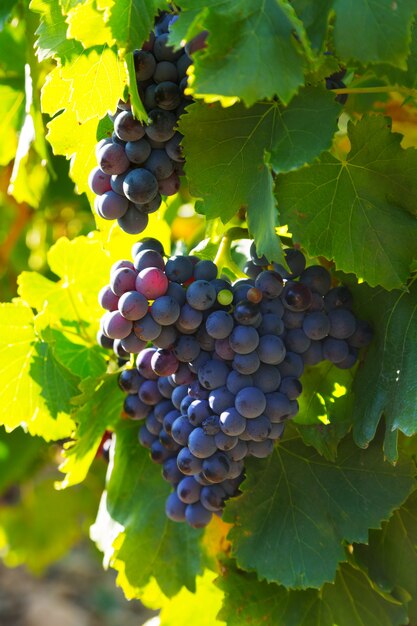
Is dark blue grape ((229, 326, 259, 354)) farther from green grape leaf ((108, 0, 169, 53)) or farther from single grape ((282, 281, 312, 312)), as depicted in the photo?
green grape leaf ((108, 0, 169, 53))

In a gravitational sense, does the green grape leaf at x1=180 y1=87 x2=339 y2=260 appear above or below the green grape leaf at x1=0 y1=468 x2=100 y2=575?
above

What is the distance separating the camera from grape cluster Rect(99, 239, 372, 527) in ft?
2.96

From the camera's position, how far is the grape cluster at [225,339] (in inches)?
35.5

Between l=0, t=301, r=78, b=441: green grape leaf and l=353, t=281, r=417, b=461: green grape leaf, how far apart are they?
15.8 inches

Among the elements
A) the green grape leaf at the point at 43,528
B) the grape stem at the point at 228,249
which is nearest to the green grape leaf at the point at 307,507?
the grape stem at the point at 228,249

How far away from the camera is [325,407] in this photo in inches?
39.5

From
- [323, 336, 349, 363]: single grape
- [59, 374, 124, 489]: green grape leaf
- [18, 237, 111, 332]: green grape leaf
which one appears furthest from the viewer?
[18, 237, 111, 332]: green grape leaf

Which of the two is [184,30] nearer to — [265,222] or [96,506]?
[265,222]

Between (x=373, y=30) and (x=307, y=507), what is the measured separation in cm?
56

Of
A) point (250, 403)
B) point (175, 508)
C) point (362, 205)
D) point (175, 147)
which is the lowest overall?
point (175, 508)

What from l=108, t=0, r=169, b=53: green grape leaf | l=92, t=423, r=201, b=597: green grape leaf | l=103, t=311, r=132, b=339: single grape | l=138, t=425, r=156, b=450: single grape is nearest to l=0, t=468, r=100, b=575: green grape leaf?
l=92, t=423, r=201, b=597: green grape leaf

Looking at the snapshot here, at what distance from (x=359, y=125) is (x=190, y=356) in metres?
0.32

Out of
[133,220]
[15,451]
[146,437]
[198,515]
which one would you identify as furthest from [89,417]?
[15,451]

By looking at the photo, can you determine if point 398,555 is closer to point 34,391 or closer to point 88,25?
point 34,391
